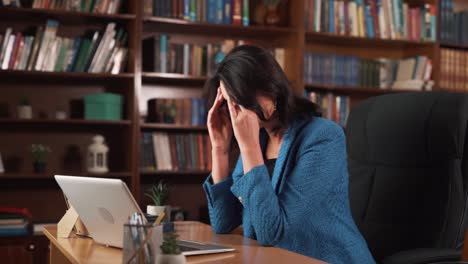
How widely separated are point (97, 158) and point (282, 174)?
2.29 m

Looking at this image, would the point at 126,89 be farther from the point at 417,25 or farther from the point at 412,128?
the point at 412,128

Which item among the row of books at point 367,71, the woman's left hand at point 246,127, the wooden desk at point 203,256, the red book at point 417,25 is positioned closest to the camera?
the wooden desk at point 203,256

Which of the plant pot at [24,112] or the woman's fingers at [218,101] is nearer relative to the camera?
the woman's fingers at [218,101]

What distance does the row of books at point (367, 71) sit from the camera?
174 inches

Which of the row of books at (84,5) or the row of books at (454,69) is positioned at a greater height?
the row of books at (84,5)

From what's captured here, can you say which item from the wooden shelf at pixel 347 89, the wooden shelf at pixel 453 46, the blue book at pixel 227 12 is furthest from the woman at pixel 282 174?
the wooden shelf at pixel 453 46

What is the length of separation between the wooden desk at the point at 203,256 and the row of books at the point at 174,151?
204 centimetres

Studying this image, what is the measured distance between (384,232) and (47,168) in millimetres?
2397

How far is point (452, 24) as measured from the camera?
185 inches

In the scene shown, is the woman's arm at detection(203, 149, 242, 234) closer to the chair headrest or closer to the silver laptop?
the silver laptop

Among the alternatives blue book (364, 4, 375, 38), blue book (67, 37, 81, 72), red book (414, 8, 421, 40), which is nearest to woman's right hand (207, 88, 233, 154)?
blue book (67, 37, 81, 72)

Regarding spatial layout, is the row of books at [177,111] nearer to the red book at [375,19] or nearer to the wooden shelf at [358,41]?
the wooden shelf at [358,41]

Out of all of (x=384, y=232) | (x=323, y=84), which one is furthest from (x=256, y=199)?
(x=323, y=84)

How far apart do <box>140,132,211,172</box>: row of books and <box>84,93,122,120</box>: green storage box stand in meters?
0.23
